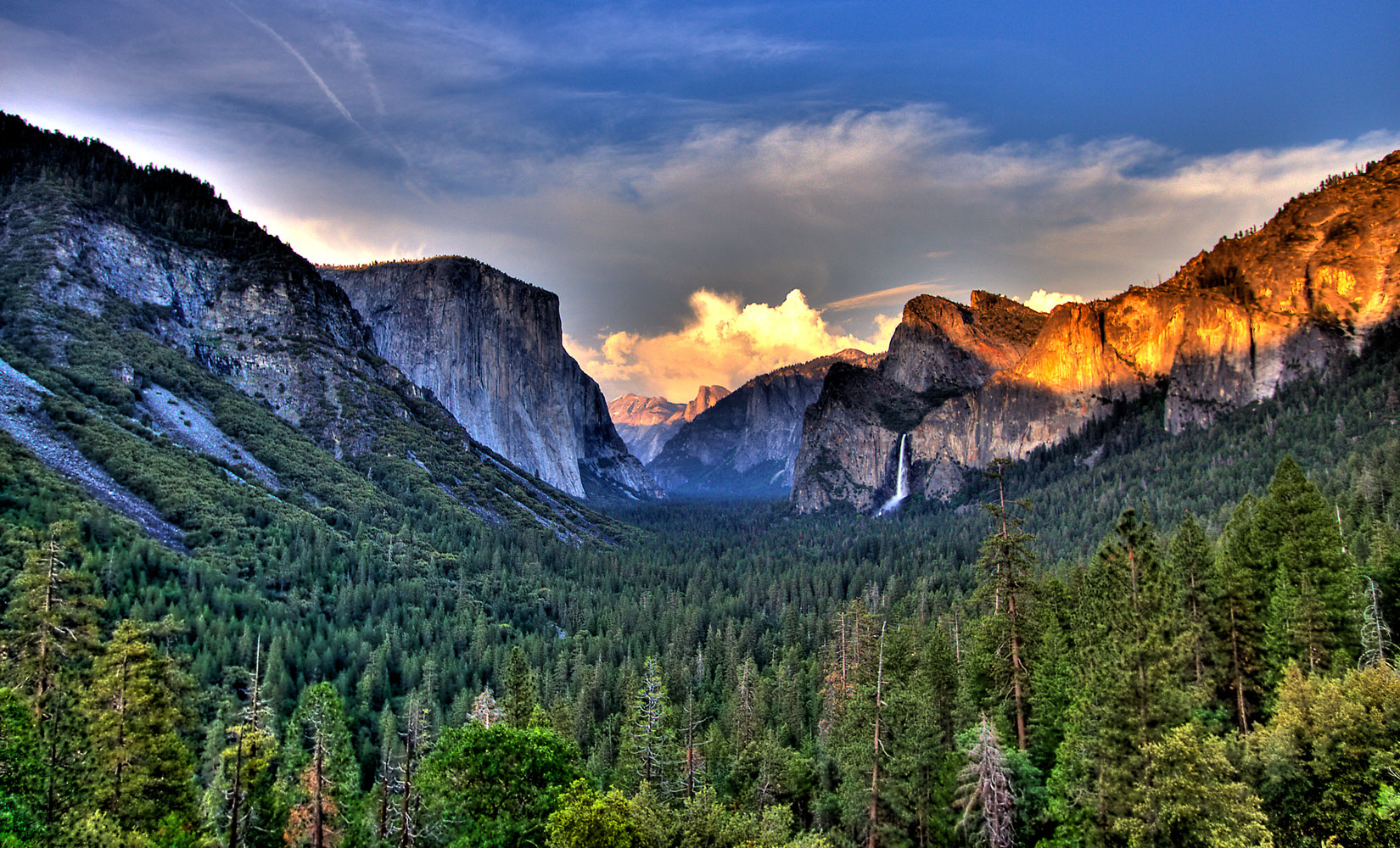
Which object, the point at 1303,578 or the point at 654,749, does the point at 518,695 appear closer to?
the point at 654,749

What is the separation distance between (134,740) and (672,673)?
48.9 meters

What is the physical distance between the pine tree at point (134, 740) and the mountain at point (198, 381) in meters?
68.5

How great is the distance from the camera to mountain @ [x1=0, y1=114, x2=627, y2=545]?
8994 cm

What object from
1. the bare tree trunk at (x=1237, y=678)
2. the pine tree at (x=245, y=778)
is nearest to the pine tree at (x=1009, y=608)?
the bare tree trunk at (x=1237, y=678)

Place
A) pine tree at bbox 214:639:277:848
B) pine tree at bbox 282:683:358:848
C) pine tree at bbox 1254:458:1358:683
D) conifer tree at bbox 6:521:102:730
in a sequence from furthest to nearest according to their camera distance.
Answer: pine tree at bbox 1254:458:1358:683 → pine tree at bbox 282:683:358:848 → pine tree at bbox 214:639:277:848 → conifer tree at bbox 6:521:102:730

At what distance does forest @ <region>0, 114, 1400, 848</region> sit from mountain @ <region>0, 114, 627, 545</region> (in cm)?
123

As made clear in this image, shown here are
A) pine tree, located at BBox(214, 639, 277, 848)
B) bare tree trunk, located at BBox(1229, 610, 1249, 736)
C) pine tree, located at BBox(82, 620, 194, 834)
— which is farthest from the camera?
bare tree trunk, located at BBox(1229, 610, 1249, 736)

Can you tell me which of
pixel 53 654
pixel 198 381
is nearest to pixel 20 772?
pixel 53 654

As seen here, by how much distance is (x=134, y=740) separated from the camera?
23.6 metres

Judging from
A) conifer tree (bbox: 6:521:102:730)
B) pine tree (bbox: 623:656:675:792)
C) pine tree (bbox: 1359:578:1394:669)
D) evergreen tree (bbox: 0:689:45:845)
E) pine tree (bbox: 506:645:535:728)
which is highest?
conifer tree (bbox: 6:521:102:730)

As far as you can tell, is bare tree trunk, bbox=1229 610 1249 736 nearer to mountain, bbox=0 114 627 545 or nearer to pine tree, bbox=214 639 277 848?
pine tree, bbox=214 639 277 848

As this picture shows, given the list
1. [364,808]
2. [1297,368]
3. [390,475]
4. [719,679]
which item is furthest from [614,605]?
[1297,368]

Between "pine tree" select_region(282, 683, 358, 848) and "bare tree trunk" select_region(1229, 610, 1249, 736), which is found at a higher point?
"bare tree trunk" select_region(1229, 610, 1249, 736)

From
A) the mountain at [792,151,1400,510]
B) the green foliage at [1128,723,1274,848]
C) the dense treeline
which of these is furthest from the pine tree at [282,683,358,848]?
the mountain at [792,151,1400,510]
